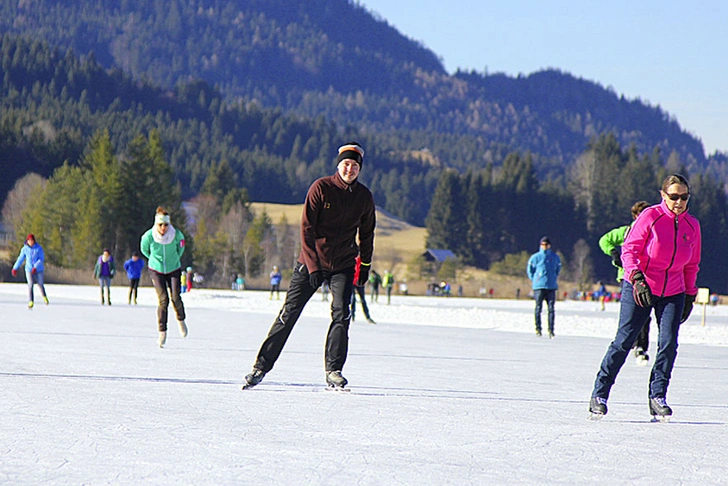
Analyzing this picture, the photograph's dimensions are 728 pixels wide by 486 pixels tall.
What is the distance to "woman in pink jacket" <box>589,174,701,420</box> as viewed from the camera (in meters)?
6.25

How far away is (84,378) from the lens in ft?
25.8

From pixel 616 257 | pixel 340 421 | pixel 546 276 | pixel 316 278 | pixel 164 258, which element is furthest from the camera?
pixel 546 276

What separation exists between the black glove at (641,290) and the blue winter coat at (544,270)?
9.97 meters

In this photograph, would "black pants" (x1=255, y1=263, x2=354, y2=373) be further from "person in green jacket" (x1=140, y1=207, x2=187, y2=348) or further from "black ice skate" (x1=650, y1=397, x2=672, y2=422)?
"person in green jacket" (x1=140, y1=207, x2=187, y2=348)

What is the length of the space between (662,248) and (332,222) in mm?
2175

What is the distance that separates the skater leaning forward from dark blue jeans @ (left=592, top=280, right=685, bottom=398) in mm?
1763

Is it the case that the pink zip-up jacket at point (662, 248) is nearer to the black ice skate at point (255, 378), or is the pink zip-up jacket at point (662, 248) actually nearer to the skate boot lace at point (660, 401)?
the skate boot lace at point (660, 401)

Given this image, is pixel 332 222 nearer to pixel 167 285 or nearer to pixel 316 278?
pixel 316 278

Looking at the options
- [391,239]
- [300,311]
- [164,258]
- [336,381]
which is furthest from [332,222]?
[391,239]

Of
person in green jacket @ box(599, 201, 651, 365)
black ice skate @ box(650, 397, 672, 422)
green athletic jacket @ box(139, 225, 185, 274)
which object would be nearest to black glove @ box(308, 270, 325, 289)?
black ice skate @ box(650, 397, 672, 422)

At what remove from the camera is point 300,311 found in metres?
7.21

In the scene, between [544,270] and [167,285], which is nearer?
[167,285]

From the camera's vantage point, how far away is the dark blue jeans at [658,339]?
20.8ft

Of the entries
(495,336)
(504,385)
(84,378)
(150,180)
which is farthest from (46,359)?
(150,180)
